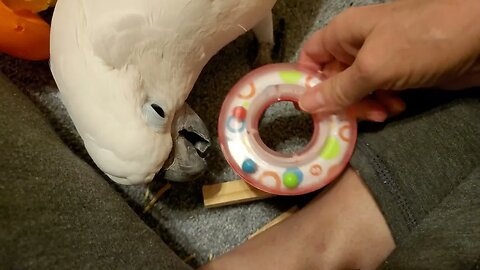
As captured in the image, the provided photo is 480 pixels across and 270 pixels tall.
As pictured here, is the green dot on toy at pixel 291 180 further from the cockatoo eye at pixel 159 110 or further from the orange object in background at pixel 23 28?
the orange object in background at pixel 23 28

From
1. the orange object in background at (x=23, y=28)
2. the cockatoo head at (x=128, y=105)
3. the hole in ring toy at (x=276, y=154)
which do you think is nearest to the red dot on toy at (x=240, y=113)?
the hole in ring toy at (x=276, y=154)

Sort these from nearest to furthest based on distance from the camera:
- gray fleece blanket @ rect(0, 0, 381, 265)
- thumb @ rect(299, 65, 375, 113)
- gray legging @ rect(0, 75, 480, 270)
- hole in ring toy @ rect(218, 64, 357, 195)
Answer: gray legging @ rect(0, 75, 480, 270), thumb @ rect(299, 65, 375, 113), hole in ring toy @ rect(218, 64, 357, 195), gray fleece blanket @ rect(0, 0, 381, 265)

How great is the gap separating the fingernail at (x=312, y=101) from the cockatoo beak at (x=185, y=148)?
0.43ft

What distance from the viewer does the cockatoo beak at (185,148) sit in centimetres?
74

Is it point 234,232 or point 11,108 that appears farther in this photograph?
point 234,232

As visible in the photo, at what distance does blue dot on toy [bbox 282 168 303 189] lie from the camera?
2.58 feet

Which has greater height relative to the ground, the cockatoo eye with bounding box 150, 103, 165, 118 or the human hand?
the human hand

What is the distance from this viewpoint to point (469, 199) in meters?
0.71

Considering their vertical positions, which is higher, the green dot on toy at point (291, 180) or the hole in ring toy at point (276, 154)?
the hole in ring toy at point (276, 154)

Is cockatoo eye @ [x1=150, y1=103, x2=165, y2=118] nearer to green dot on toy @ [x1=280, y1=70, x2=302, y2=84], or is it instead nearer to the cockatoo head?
the cockatoo head

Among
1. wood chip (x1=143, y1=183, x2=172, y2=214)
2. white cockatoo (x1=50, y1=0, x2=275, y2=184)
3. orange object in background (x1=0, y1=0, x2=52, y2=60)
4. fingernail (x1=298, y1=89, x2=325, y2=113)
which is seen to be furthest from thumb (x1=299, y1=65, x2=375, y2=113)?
orange object in background (x1=0, y1=0, x2=52, y2=60)

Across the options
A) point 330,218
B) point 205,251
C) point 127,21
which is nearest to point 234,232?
point 205,251

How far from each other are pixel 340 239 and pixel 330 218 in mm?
30

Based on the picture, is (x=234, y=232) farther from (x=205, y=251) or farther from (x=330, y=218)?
(x=330, y=218)
